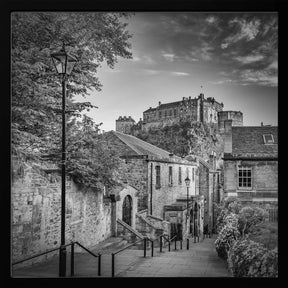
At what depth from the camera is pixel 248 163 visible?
49.7 ft

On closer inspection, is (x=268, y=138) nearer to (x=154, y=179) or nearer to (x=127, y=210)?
(x=154, y=179)

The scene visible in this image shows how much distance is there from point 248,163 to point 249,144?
97 centimetres

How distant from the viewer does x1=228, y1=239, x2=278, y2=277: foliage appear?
18.7 ft

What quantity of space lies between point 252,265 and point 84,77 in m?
6.95

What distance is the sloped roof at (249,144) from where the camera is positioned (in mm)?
14375

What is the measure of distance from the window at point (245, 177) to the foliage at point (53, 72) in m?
8.38

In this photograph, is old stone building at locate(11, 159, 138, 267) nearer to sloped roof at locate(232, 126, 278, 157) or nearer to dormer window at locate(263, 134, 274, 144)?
dormer window at locate(263, 134, 274, 144)

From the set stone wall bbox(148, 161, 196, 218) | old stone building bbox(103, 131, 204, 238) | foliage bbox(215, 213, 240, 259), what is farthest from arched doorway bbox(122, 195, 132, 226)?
foliage bbox(215, 213, 240, 259)

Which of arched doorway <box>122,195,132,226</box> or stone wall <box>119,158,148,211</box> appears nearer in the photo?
arched doorway <box>122,195,132,226</box>

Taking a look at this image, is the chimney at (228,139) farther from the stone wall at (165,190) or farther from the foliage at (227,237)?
the foliage at (227,237)

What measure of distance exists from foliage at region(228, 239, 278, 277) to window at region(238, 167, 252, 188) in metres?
8.79

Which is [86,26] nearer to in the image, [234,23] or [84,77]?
[84,77]

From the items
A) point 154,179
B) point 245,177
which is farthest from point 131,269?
point 154,179

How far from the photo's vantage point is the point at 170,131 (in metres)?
30.1
